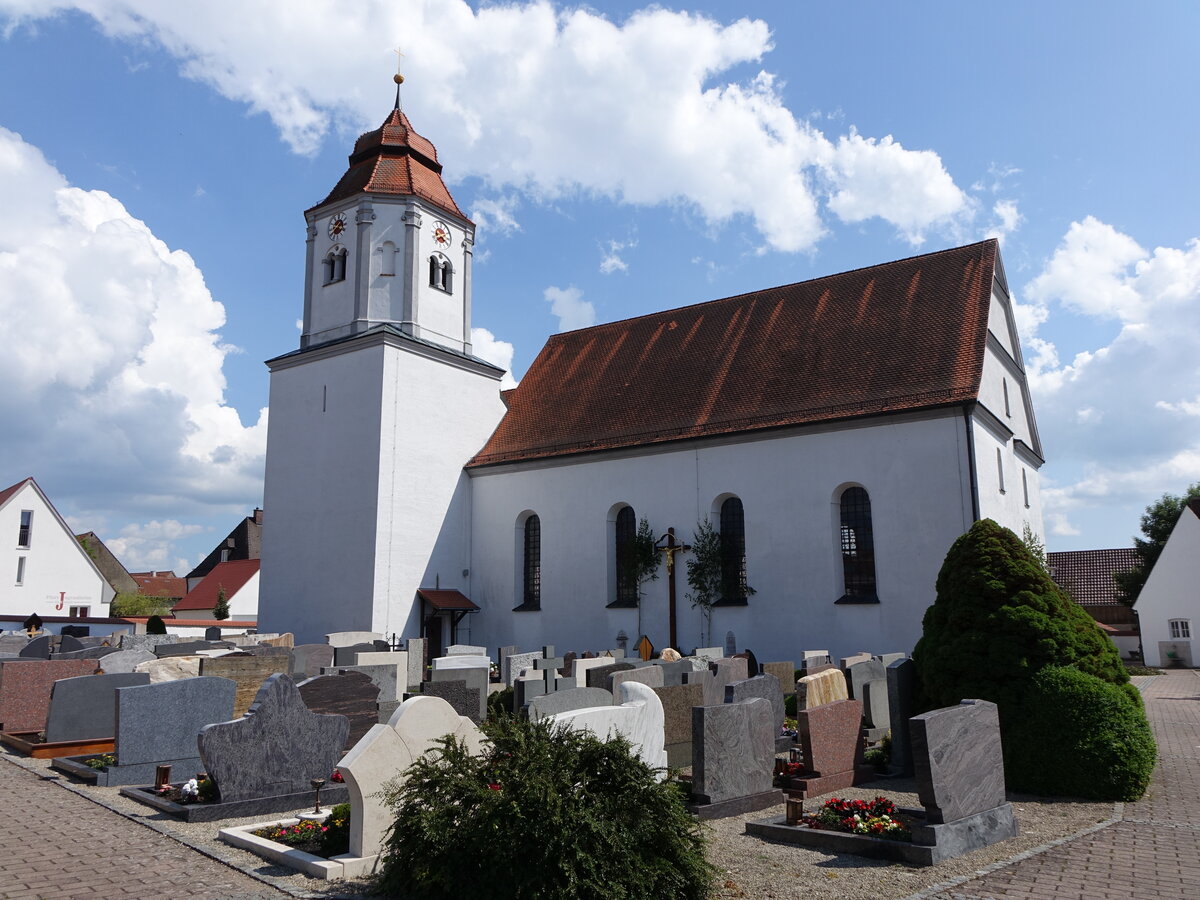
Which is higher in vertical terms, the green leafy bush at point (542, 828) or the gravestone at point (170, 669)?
the gravestone at point (170, 669)

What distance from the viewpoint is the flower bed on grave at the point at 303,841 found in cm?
666

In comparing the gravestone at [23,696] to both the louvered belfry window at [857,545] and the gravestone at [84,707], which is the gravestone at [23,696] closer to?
the gravestone at [84,707]

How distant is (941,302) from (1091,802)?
1598 cm

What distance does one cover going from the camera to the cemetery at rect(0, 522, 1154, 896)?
5.62 metres

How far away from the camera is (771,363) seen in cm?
2430

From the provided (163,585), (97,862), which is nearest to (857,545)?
(97,862)

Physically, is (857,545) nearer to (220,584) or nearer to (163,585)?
(220,584)

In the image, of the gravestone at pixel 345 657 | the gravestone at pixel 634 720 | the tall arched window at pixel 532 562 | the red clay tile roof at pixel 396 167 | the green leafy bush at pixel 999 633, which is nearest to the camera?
the gravestone at pixel 634 720

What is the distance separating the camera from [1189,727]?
15.1 m

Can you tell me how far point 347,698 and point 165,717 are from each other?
2.04 meters

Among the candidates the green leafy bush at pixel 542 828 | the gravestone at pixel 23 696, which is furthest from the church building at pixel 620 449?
the green leafy bush at pixel 542 828

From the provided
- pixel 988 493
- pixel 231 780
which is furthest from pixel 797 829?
pixel 988 493

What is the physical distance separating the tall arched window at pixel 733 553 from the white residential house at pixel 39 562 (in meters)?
34.1

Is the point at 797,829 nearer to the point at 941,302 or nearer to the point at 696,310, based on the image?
the point at 941,302
